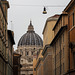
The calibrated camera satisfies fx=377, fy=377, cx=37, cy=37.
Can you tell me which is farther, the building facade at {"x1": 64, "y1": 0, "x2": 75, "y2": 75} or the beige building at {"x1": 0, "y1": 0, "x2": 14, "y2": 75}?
the beige building at {"x1": 0, "y1": 0, "x2": 14, "y2": 75}

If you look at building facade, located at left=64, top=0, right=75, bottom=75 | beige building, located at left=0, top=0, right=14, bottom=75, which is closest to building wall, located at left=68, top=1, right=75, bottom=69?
building facade, located at left=64, top=0, right=75, bottom=75

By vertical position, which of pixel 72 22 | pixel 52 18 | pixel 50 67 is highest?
pixel 52 18

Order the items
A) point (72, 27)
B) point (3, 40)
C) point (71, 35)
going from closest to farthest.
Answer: point (72, 27), point (71, 35), point (3, 40)

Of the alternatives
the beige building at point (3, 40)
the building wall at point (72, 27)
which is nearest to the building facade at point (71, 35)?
the building wall at point (72, 27)

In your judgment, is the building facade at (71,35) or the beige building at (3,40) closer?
the building facade at (71,35)

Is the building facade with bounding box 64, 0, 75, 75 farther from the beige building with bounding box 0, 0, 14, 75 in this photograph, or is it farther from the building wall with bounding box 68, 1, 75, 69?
the beige building with bounding box 0, 0, 14, 75

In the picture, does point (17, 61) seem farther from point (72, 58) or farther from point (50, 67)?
point (72, 58)

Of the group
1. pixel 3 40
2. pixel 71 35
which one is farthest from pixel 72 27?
pixel 3 40

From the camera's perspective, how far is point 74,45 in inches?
1444

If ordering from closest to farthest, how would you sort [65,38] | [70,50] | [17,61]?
[70,50], [65,38], [17,61]

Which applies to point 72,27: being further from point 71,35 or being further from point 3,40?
point 3,40

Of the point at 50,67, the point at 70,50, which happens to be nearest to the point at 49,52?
the point at 50,67

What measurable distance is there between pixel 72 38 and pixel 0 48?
8.18 m

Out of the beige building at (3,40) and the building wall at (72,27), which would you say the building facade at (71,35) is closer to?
the building wall at (72,27)
